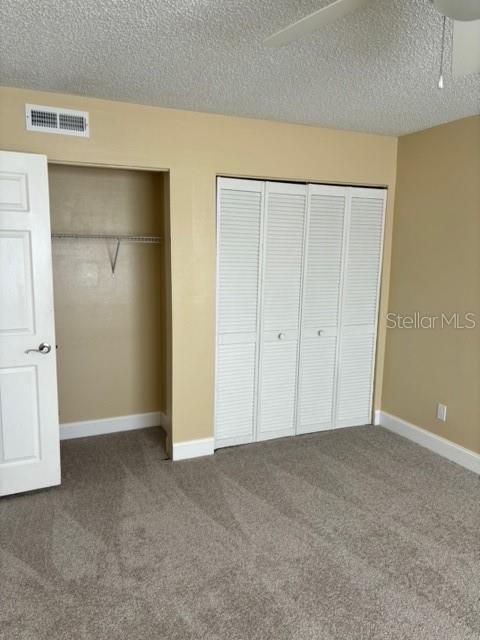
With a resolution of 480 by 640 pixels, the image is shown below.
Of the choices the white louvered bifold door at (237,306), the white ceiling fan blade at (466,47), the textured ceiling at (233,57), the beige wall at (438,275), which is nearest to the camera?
the white ceiling fan blade at (466,47)

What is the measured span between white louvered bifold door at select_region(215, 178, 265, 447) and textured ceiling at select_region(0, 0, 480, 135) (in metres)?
0.61

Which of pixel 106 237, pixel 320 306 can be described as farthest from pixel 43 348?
pixel 320 306

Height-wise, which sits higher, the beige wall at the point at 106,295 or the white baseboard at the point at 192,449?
the beige wall at the point at 106,295

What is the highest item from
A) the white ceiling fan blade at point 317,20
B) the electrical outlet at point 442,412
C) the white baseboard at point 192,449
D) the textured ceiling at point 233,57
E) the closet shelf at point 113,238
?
the textured ceiling at point 233,57

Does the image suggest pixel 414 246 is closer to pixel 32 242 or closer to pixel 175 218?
pixel 175 218

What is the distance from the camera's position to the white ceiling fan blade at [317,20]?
1.39 meters

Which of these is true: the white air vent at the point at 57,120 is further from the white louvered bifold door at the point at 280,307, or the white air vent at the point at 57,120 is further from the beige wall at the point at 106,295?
the white louvered bifold door at the point at 280,307

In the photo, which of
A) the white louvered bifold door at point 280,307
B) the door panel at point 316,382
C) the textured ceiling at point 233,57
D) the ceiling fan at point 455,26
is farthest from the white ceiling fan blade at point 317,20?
the door panel at point 316,382

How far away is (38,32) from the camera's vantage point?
2.03 meters

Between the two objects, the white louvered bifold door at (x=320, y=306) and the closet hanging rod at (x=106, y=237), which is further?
the white louvered bifold door at (x=320, y=306)

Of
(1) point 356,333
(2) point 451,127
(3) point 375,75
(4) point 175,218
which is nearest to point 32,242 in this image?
(4) point 175,218

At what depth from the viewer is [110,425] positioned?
4.02 m

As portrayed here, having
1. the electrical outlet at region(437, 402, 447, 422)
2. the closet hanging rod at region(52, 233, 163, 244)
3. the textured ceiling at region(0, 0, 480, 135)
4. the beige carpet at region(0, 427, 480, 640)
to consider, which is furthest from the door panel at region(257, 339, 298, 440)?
the textured ceiling at region(0, 0, 480, 135)

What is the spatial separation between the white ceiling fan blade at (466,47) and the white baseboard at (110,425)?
334 centimetres
